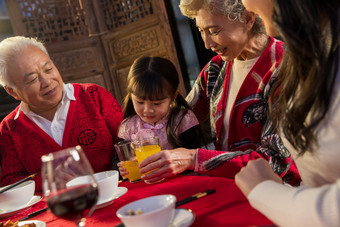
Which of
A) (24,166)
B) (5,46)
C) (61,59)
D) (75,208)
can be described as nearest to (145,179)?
(75,208)

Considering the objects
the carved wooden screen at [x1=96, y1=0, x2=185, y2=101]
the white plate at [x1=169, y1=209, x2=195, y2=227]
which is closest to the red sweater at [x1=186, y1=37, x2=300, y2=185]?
the white plate at [x1=169, y1=209, x2=195, y2=227]

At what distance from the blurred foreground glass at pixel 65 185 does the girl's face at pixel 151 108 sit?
44.5 inches

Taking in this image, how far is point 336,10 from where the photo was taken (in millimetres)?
789

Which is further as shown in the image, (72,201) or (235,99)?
(235,99)

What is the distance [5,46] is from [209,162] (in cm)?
138

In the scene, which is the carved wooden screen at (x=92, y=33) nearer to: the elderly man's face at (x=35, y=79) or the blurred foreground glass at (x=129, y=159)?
the elderly man's face at (x=35, y=79)

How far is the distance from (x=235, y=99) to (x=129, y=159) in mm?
569

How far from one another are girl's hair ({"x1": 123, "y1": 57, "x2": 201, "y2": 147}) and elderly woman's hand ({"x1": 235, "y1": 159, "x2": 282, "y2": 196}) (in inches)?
40.2

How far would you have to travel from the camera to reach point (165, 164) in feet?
4.25

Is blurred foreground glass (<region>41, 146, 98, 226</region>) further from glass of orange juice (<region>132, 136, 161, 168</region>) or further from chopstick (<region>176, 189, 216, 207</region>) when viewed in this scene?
glass of orange juice (<region>132, 136, 161, 168</region>)

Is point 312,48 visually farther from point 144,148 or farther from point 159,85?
point 159,85

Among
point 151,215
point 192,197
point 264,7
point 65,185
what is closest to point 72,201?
point 65,185

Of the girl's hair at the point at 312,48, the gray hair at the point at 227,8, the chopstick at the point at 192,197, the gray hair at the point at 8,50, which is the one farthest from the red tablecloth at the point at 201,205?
the gray hair at the point at 8,50

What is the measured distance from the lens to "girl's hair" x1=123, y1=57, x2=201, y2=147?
1864 millimetres
